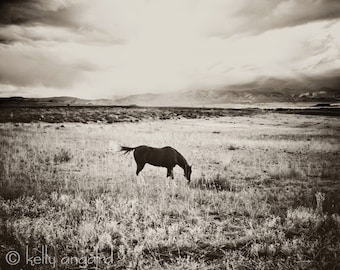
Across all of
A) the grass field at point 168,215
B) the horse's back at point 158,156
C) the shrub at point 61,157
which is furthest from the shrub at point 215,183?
the shrub at point 61,157

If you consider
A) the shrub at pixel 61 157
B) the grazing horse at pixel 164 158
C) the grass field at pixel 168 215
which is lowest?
the grass field at pixel 168 215

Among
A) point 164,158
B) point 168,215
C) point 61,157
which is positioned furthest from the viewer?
point 61,157

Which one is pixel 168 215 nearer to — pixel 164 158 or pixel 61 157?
pixel 164 158

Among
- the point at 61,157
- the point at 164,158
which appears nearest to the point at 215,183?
the point at 164,158

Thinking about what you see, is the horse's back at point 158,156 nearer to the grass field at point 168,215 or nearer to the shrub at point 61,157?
the grass field at point 168,215

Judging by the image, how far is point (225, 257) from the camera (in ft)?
11.3

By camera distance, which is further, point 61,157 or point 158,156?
point 61,157

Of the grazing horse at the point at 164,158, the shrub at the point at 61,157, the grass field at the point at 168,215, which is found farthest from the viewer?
the shrub at the point at 61,157

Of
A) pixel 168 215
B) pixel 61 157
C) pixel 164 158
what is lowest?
pixel 168 215

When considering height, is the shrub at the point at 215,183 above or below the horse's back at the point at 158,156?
below

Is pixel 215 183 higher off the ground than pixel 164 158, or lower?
lower

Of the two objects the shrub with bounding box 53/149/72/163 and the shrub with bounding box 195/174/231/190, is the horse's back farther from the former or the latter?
the shrub with bounding box 53/149/72/163

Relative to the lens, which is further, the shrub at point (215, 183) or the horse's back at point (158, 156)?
the horse's back at point (158, 156)

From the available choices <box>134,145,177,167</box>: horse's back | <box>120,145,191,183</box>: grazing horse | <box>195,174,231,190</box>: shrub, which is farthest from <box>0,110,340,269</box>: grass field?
<box>134,145,177,167</box>: horse's back
